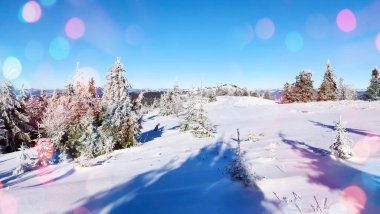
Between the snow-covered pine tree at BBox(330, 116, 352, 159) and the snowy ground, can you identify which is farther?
the snow-covered pine tree at BBox(330, 116, 352, 159)

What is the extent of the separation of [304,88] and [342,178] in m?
57.7

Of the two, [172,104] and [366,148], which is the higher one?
[172,104]

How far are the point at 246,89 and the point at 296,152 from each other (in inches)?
4704

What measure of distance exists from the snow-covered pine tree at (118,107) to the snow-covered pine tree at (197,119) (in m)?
4.89

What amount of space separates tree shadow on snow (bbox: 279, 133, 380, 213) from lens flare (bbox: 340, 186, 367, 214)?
0.31 ft

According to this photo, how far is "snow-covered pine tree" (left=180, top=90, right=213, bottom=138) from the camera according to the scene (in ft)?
77.2

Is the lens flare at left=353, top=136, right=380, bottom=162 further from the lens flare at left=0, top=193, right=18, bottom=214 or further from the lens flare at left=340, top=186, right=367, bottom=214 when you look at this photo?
the lens flare at left=0, top=193, right=18, bottom=214

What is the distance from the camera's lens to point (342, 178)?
9.52 m

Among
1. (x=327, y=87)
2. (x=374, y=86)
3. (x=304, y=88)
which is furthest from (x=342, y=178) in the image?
Answer: (x=374, y=86)

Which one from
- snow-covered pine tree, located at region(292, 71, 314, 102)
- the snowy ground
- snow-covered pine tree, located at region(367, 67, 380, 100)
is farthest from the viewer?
snow-covered pine tree, located at region(292, 71, 314, 102)

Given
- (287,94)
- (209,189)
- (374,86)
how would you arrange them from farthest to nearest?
(287,94)
(374,86)
(209,189)

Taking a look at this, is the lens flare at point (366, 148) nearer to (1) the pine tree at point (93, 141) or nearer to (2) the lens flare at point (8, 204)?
(2) the lens flare at point (8, 204)

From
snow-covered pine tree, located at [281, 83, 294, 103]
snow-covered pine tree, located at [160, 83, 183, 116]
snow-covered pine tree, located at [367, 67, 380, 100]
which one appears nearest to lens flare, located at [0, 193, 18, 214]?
snow-covered pine tree, located at [160, 83, 183, 116]

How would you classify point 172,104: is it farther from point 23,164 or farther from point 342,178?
point 342,178
